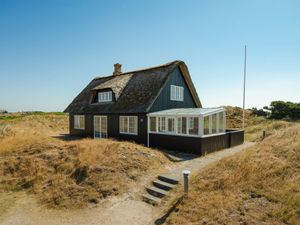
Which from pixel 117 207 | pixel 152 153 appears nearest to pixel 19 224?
pixel 117 207

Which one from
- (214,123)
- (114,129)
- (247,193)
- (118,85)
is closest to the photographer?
(247,193)

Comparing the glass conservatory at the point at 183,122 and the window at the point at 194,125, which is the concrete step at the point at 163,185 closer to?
the glass conservatory at the point at 183,122

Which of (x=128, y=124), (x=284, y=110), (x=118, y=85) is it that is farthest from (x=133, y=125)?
(x=284, y=110)

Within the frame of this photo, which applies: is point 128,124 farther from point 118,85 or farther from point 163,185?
point 163,185

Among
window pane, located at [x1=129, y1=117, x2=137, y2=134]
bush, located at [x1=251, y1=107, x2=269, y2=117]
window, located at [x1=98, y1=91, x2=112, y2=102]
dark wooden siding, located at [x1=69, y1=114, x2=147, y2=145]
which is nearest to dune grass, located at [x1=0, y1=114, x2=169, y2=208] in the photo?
dark wooden siding, located at [x1=69, y1=114, x2=147, y2=145]

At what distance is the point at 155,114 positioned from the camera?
14078mm

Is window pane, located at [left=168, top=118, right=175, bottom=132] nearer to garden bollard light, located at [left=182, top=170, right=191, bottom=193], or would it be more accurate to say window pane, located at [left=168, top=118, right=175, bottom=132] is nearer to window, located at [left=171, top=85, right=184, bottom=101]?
window, located at [left=171, top=85, right=184, bottom=101]

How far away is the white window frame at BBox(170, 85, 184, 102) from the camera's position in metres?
16.7

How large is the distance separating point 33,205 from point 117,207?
3.51 m

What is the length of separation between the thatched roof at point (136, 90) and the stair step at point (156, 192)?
6928mm

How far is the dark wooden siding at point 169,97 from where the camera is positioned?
50.0ft

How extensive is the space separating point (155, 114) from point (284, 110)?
24515 millimetres

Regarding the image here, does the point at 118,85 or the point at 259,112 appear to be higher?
the point at 118,85

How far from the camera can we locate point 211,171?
8219 millimetres
